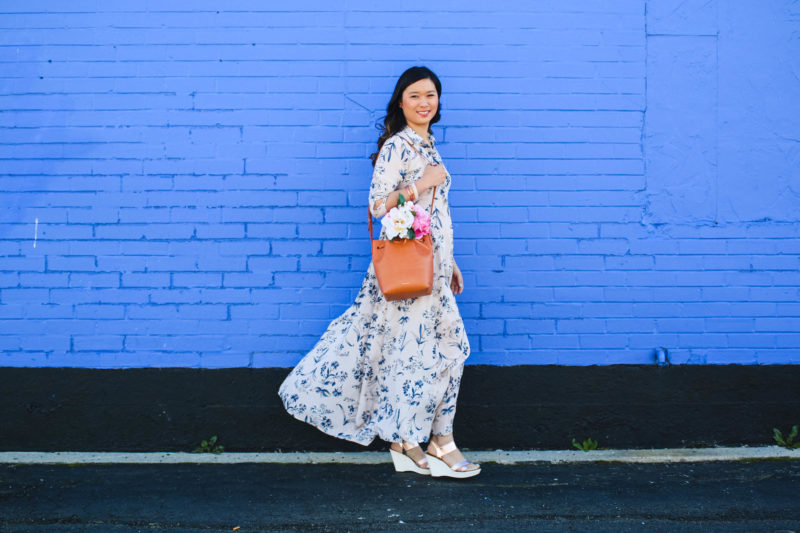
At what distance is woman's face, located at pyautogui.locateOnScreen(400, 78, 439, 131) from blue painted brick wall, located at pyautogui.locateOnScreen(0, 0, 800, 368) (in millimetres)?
464

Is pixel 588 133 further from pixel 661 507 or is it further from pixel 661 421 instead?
pixel 661 507

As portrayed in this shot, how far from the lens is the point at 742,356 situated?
4.07 metres

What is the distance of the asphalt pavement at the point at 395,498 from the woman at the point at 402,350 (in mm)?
247

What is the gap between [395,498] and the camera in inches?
128

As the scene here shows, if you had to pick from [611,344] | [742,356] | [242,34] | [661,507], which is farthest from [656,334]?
[242,34]

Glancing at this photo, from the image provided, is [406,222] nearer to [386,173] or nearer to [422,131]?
[386,173]

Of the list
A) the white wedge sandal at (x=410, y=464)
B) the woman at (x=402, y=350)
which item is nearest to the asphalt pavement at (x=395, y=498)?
the white wedge sandal at (x=410, y=464)

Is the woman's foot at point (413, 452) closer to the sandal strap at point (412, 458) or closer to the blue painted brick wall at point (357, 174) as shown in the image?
the sandal strap at point (412, 458)

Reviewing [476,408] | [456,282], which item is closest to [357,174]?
[456,282]

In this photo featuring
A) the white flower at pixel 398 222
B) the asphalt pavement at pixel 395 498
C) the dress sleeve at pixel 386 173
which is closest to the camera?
the asphalt pavement at pixel 395 498

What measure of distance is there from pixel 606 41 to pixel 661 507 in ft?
8.33

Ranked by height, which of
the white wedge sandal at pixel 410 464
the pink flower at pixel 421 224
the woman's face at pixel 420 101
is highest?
the woman's face at pixel 420 101

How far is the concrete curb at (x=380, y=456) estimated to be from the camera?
12.5 ft

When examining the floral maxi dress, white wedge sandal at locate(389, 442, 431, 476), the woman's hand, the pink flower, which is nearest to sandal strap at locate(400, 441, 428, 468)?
white wedge sandal at locate(389, 442, 431, 476)
